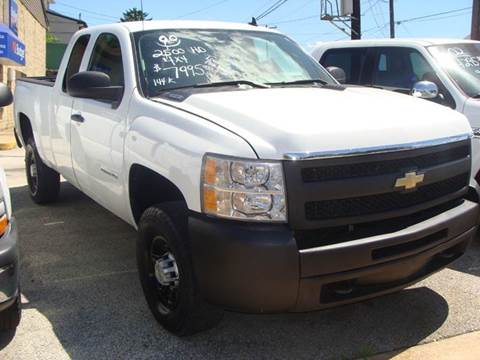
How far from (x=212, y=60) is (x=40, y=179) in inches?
127

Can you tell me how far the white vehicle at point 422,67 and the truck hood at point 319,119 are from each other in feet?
5.13

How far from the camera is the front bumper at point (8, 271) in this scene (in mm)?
2914

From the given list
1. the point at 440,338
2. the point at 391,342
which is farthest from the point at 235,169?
the point at 440,338

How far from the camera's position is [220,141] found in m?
2.88

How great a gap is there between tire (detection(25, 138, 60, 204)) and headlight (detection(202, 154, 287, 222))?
158 inches

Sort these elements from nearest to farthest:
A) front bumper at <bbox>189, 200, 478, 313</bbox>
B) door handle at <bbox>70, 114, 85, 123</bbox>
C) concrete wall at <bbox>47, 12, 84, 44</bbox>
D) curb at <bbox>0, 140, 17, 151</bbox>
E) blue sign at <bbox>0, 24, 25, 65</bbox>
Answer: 1. front bumper at <bbox>189, 200, 478, 313</bbox>
2. door handle at <bbox>70, 114, 85, 123</bbox>
3. curb at <bbox>0, 140, 17, 151</bbox>
4. blue sign at <bbox>0, 24, 25, 65</bbox>
5. concrete wall at <bbox>47, 12, 84, 44</bbox>

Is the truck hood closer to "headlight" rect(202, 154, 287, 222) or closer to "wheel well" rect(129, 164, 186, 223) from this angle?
"headlight" rect(202, 154, 287, 222)

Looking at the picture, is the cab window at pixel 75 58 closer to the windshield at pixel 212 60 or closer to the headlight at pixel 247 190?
the windshield at pixel 212 60

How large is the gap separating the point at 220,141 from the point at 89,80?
1.47 m

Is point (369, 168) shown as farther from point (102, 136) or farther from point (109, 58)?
point (109, 58)

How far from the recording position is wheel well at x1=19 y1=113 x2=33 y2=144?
6481 millimetres

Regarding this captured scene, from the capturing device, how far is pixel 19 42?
18969 mm

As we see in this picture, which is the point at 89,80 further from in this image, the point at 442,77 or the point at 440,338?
the point at 442,77

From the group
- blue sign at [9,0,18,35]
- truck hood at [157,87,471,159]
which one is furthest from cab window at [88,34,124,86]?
blue sign at [9,0,18,35]
